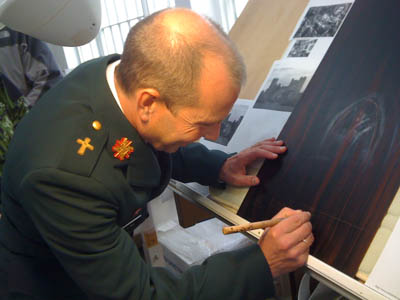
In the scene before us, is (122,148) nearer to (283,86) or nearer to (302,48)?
(283,86)

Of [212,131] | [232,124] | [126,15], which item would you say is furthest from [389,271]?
[126,15]

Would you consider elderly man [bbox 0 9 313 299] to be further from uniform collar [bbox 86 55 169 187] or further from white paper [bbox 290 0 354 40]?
white paper [bbox 290 0 354 40]

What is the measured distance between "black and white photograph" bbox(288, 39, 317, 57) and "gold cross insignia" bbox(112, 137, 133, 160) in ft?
1.99

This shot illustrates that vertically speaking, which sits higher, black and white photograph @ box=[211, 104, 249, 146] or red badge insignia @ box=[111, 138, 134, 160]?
black and white photograph @ box=[211, 104, 249, 146]

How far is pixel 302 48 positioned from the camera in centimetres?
99

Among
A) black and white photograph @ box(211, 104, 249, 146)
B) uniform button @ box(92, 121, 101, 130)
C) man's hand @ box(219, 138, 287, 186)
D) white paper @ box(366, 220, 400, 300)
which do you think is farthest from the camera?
black and white photograph @ box(211, 104, 249, 146)

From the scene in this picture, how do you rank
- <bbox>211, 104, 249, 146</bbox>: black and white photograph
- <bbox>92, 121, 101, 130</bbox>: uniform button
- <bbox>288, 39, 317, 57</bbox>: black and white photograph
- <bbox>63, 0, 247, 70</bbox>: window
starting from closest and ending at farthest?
<bbox>92, 121, 101, 130</bbox>: uniform button, <bbox>288, 39, 317, 57</bbox>: black and white photograph, <bbox>211, 104, 249, 146</bbox>: black and white photograph, <bbox>63, 0, 247, 70</bbox>: window

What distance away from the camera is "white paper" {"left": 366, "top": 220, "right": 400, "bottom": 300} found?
55cm

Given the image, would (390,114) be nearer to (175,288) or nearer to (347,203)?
(347,203)

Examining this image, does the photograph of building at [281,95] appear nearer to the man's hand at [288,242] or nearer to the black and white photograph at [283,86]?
the black and white photograph at [283,86]

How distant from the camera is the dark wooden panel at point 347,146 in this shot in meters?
0.64

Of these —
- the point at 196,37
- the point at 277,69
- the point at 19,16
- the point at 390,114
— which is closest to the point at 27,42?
the point at 19,16

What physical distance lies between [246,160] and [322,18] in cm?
49

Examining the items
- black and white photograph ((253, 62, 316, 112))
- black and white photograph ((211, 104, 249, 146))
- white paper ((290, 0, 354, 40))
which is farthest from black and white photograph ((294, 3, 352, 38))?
black and white photograph ((211, 104, 249, 146))
